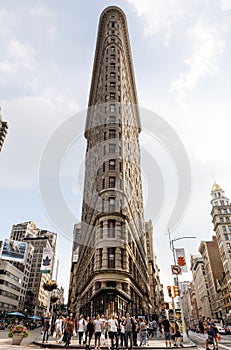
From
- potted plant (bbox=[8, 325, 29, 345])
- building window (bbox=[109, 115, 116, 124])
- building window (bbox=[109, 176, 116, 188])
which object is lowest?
potted plant (bbox=[8, 325, 29, 345])

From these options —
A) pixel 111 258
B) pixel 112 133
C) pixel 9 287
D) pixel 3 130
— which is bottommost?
pixel 111 258

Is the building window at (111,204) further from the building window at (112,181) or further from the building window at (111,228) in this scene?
the building window at (112,181)

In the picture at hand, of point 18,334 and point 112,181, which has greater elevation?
point 112,181

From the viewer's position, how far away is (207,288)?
12044cm

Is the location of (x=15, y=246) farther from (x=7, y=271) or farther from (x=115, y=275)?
(x=115, y=275)

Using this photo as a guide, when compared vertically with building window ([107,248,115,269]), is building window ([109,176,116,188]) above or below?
above

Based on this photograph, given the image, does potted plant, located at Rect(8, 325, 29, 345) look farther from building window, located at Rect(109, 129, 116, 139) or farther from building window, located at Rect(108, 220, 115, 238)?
building window, located at Rect(109, 129, 116, 139)

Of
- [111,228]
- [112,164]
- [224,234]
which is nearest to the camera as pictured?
[111,228]

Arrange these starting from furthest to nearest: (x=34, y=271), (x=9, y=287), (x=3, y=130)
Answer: (x=34, y=271) < (x=3, y=130) < (x=9, y=287)

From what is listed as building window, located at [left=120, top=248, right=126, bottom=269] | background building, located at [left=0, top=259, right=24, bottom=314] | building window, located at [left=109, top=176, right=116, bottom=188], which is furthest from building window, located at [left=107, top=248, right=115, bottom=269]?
background building, located at [left=0, top=259, right=24, bottom=314]

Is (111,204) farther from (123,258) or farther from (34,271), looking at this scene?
(34,271)

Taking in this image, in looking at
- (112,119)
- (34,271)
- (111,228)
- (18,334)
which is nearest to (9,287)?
(34,271)

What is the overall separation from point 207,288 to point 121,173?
105682 millimetres

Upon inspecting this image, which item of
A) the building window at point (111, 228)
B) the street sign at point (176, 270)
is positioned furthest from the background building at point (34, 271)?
the street sign at point (176, 270)
